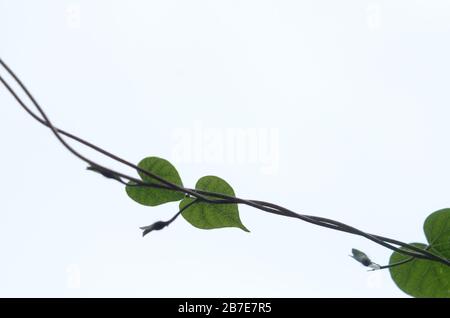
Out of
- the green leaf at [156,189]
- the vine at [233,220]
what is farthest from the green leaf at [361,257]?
the green leaf at [156,189]

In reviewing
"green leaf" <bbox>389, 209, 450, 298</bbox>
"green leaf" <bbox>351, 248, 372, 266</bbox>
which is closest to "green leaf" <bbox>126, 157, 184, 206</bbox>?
"green leaf" <bbox>351, 248, 372, 266</bbox>

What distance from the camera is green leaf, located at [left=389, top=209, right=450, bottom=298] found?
4.98ft

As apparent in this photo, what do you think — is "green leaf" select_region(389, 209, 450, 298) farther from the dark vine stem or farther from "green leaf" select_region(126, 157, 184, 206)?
"green leaf" select_region(126, 157, 184, 206)

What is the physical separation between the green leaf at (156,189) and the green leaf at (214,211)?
0.06m

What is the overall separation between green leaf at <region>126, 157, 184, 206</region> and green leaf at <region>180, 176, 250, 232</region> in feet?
0.18

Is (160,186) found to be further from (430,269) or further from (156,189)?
(430,269)

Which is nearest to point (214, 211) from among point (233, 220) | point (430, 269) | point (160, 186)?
point (233, 220)

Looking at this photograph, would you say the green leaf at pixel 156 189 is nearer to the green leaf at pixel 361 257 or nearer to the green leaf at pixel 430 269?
the green leaf at pixel 361 257

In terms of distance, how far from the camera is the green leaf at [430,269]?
4.98ft
